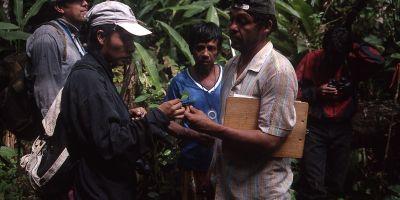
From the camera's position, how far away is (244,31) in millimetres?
2639

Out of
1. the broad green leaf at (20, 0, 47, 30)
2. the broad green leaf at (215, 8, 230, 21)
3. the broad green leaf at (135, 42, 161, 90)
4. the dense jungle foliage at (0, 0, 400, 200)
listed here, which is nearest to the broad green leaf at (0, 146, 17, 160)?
the dense jungle foliage at (0, 0, 400, 200)

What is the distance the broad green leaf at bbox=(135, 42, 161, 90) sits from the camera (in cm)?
536

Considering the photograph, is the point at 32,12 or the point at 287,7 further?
the point at 287,7

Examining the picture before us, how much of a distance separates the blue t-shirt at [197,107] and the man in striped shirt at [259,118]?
979 mm

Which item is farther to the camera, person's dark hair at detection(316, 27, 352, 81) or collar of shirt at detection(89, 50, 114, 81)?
person's dark hair at detection(316, 27, 352, 81)

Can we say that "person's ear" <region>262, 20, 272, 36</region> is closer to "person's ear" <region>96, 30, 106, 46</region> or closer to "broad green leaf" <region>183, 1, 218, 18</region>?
"person's ear" <region>96, 30, 106, 46</region>

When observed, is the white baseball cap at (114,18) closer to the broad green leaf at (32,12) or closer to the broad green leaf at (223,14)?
the broad green leaf at (32,12)

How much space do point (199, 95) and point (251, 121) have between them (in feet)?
4.11

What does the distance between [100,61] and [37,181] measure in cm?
67

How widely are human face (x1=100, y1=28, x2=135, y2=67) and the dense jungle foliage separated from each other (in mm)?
2116

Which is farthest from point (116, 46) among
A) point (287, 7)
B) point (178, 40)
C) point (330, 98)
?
point (287, 7)

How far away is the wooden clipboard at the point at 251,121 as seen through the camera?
8.24ft

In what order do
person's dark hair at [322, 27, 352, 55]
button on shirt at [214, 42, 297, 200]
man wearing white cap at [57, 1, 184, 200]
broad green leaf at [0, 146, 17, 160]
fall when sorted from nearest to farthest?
man wearing white cap at [57, 1, 184, 200]
button on shirt at [214, 42, 297, 200]
person's dark hair at [322, 27, 352, 55]
broad green leaf at [0, 146, 17, 160]

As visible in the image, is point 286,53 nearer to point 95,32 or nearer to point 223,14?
point 223,14
